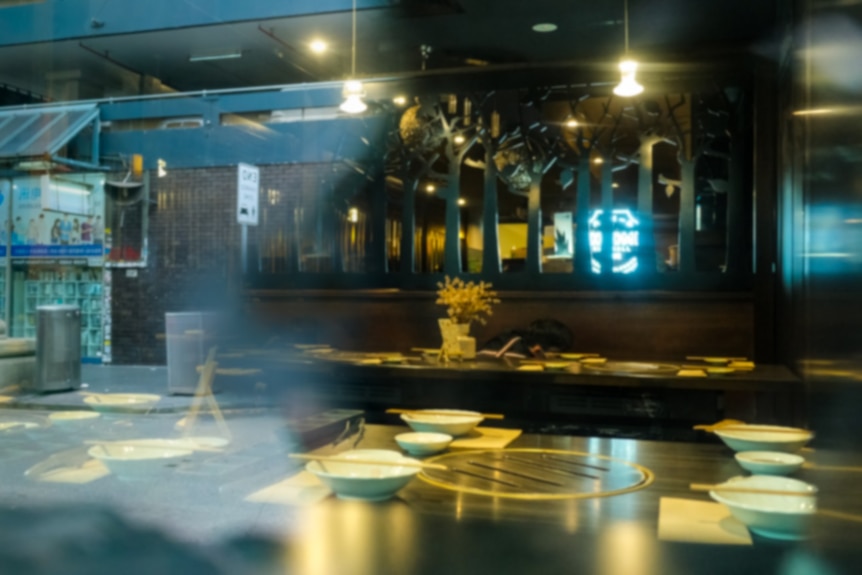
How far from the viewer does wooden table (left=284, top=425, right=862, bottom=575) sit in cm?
91

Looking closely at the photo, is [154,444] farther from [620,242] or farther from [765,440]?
[620,242]

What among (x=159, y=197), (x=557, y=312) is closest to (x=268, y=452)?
(x=159, y=197)

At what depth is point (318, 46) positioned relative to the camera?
482cm

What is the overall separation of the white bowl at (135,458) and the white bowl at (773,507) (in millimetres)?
957

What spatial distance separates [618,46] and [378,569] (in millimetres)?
4761

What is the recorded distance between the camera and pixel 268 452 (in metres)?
1.43

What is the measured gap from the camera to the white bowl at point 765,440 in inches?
65.1

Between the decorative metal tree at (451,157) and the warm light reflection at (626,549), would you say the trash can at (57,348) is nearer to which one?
the warm light reflection at (626,549)

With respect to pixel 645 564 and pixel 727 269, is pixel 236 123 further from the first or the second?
pixel 645 564

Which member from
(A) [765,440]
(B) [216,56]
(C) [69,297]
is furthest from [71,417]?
(B) [216,56]

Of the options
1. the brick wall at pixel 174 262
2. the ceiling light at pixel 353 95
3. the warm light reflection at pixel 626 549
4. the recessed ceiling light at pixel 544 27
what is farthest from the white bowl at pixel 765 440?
the recessed ceiling light at pixel 544 27

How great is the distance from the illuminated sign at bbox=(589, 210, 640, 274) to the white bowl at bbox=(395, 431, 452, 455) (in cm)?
319

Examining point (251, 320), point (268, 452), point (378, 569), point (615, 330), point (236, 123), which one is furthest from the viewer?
point (251, 320)

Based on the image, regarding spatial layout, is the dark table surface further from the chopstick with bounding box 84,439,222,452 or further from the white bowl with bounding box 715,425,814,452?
the white bowl with bounding box 715,425,814,452
